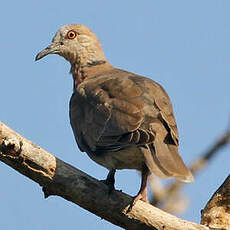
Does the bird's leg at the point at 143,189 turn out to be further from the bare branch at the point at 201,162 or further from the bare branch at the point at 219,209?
the bare branch at the point at 201,162

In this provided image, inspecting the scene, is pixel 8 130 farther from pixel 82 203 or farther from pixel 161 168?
pixel 161 168

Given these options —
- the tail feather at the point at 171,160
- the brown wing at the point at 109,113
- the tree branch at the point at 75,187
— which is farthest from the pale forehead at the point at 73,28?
the tree branch at the point at 75,187

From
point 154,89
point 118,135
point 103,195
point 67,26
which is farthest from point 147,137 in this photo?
point 67,26

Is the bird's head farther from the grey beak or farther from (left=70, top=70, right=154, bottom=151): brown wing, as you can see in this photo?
(left=70, top=70, right=154, bottom=151): brown wing

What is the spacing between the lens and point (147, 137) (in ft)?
15.4

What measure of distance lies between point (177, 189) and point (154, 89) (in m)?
2.58

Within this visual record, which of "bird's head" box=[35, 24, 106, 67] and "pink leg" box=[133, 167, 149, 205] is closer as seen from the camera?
"pink leg" box=[133, 167, 149, 205]

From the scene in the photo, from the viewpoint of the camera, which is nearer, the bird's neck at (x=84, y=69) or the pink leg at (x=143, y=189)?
the pink leg at (x=143, y=189)

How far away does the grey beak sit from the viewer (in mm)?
7141

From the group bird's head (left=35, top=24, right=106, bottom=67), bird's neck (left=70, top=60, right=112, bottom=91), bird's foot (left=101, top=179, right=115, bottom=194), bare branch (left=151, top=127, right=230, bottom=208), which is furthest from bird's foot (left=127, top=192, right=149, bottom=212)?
bird's head (left=35, top=24, right=106, bottom=67)

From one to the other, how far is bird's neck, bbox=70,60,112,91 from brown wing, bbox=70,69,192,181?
2.40 ft

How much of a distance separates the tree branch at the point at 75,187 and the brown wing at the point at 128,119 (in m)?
0.38

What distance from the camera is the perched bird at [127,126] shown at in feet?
15.3

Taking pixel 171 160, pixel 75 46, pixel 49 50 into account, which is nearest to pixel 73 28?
pixel 75 46
